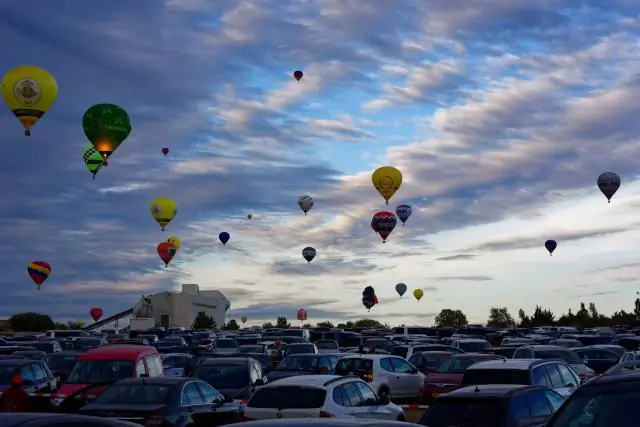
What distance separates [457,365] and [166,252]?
191 feet

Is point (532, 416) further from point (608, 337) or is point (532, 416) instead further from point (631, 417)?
point (608, 337)

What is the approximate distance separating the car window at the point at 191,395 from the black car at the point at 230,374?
3.77 m

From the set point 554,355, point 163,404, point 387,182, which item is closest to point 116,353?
point 163,404

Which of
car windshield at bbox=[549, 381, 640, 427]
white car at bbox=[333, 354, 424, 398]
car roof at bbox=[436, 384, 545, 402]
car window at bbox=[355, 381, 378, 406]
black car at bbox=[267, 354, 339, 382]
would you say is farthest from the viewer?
white car at bbox=[333, 354, 424, 398]

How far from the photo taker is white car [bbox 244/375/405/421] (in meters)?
15.0

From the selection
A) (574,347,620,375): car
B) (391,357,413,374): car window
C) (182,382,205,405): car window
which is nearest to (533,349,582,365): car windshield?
(391,357,413,374): car window

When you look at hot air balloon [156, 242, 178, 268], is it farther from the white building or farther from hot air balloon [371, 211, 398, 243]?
hot air balloon [371, 211, 398, 243]

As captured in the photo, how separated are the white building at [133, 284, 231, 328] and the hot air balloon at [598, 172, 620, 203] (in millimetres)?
44997

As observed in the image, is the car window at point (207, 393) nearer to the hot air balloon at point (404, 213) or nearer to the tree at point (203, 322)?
the hot air balloon at point (404, 213)

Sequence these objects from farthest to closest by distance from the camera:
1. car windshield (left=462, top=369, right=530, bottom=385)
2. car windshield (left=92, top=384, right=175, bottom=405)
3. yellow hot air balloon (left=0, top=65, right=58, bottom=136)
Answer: yellow hot air balloon (left=0, top=65, right=58, bottom=136)
car windshield (left=462, top=369, right=530, bottom=385)
car windshield (left=92, top=384, right=175, bottom=405)

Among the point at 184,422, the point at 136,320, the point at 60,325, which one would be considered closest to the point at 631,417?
the point at 184,422

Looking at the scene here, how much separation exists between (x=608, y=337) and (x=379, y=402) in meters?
37.4

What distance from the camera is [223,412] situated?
54.4ft

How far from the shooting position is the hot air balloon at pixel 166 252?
3175 inches
